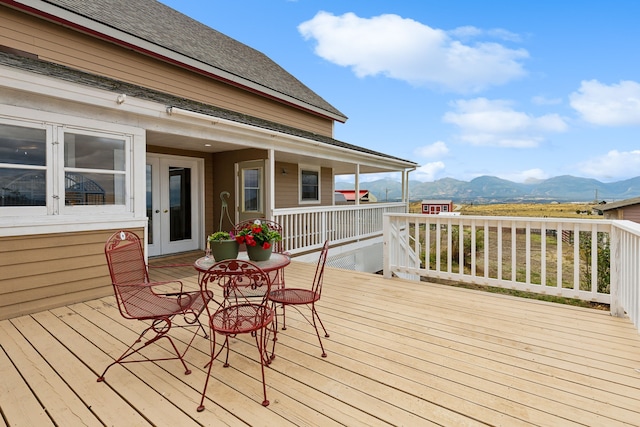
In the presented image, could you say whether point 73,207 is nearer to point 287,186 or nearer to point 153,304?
point 153,304

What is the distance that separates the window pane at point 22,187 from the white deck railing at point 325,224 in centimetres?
383

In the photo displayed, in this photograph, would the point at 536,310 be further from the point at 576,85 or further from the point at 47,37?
the point at 576,85

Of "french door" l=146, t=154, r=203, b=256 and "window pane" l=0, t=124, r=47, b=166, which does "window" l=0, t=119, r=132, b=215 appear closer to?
"window pane" l=0, t=124, r=47, b=166

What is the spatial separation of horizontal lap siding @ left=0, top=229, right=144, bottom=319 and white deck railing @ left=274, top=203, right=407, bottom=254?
3346mm

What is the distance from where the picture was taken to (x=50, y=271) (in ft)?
12.9

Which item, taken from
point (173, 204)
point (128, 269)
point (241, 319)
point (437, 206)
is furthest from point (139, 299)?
point (437, 206)

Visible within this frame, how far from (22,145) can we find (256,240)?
3.03m

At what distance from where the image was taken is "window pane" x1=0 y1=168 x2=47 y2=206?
361 cm

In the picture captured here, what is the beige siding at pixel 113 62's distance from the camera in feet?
18.5

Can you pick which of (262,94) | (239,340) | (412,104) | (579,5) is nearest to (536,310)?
(239,340)

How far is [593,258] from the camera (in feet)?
12.0

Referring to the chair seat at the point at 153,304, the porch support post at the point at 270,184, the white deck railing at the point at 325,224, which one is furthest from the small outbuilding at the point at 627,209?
the chair seat at the point at 153,304

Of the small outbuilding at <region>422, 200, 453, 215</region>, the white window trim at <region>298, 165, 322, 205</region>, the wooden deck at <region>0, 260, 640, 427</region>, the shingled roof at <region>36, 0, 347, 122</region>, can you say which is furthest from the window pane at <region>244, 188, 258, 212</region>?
the small outbuilding at <region>422, 200, 453, 215</region>

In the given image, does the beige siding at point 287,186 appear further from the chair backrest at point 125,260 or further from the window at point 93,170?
the chair backrest at point 125,260
